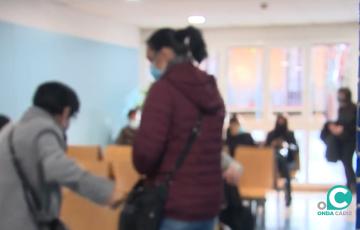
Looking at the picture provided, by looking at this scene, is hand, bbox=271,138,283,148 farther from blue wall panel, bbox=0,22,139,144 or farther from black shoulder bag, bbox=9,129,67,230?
black shoulder bag, bbox=9,129,67,230

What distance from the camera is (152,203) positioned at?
1.66m

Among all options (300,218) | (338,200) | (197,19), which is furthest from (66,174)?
(197,19)

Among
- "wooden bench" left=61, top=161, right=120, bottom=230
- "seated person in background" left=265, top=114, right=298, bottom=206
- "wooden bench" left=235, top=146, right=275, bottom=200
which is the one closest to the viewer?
"wooden bench" left=61, top=161, right=120, bottom=230

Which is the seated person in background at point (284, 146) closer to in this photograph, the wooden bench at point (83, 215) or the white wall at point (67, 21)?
the white wall at point (67, 21)

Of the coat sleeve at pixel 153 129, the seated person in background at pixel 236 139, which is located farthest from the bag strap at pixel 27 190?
the seated person in background at pixel 236 139

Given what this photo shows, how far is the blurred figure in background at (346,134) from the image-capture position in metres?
6.84

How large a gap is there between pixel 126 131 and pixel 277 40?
3050mm

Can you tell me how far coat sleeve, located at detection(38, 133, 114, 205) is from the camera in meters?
1.75

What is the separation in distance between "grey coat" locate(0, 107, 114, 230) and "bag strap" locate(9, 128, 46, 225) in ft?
0.04

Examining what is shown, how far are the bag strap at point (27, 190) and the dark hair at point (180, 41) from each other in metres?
0.57

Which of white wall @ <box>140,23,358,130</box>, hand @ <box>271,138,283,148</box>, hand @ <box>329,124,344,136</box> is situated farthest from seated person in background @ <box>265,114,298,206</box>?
white wall @ <box>140,23,358,130</box>

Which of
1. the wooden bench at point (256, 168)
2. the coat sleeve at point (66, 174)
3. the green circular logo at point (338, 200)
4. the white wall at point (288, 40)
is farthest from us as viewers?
the white wall at point (288, 40)

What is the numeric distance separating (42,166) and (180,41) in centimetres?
60

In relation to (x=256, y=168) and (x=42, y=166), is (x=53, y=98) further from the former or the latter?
(x=256, y=168)
